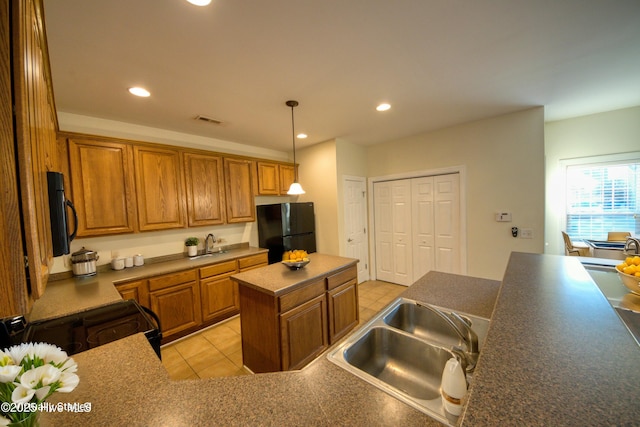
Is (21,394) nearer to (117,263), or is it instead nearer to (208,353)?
(208,353)

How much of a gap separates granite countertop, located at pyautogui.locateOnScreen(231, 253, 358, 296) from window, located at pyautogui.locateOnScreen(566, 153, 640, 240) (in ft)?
12.7

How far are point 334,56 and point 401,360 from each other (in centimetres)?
199

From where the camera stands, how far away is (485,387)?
1.84 feet

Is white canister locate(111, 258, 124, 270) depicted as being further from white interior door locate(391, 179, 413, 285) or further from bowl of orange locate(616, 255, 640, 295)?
bowl of orange locate(616, 255, 640, 295)

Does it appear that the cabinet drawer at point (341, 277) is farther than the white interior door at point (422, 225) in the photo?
No

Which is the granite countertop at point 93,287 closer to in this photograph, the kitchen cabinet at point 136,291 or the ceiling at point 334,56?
the kitchen cabinet at point 136,291

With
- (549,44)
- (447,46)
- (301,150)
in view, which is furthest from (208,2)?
(301,150)

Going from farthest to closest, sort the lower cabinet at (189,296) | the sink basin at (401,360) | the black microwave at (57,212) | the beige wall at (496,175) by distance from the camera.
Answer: the beige wall at (496,175), the lower cabinet at (189,296), the sink basin at (401,360), the black microwave at (57,212)

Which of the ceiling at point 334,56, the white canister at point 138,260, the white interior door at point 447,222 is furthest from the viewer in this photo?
the white interior door at point 447,222

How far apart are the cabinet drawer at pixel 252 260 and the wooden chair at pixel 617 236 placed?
5.05 metres

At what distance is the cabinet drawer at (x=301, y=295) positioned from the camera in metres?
1.84

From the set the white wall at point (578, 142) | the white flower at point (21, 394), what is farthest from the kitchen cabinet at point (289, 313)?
the white wall at point (578, 142)

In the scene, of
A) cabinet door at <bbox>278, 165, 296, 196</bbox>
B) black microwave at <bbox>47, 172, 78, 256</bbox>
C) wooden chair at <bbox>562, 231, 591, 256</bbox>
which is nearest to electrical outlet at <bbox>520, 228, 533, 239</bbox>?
wooden chair at <bbox>562, 231, 591, 256</bbox>

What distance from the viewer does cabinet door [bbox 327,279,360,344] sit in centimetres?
232
